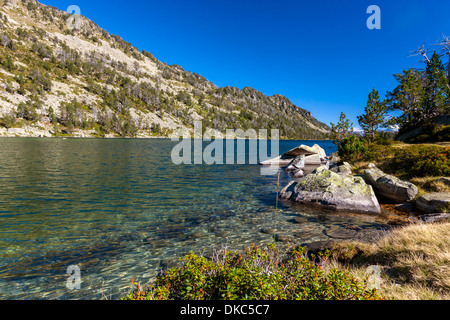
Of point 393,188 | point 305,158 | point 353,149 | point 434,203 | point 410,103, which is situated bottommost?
point 434,203

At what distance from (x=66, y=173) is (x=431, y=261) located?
29.7m

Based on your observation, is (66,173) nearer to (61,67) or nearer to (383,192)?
(383,192)

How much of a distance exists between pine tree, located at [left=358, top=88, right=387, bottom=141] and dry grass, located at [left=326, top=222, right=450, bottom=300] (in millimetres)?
38380

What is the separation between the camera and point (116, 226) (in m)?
10.6

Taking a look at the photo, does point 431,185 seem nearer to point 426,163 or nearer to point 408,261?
point 426,163

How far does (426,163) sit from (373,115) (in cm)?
2615

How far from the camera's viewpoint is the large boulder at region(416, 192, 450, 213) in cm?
1131

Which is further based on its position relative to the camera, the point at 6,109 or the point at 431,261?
the point at 6,109

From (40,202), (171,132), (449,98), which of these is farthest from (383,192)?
(171,132)

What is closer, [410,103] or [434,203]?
[434,203]

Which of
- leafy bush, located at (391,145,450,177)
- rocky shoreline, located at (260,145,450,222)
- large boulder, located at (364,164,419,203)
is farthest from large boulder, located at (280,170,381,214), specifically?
leafy bush, located at (391,145,450,177)

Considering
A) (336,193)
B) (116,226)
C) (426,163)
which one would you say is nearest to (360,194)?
(336,193)
